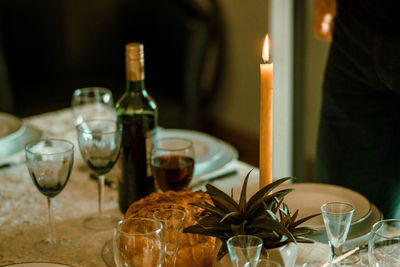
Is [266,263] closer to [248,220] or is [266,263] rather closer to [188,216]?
[248,220]

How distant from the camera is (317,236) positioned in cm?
89

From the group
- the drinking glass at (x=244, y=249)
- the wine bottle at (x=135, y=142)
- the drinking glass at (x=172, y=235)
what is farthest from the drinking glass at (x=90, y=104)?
the drinking glass at (x=244, y=249)

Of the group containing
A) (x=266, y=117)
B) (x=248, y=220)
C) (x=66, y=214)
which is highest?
(x=266, y=117)

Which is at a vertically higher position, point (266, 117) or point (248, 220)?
point (266, 117)

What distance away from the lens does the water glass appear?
772 mm

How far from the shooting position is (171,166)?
1047 mm

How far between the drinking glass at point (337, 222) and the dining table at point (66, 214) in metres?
0.09

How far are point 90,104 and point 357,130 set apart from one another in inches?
27.6

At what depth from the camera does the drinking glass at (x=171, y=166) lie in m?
1.04

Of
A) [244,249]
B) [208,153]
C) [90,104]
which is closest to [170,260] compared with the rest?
[244,249]

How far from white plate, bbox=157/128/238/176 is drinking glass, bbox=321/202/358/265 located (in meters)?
0.48

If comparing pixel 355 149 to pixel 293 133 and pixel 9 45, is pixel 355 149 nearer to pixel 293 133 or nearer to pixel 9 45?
pixel 293 133

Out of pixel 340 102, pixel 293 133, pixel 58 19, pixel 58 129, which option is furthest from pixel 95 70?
pixel 340 102

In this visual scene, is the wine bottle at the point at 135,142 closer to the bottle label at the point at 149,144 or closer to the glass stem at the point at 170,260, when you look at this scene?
the bottle label at the point at 149,144
